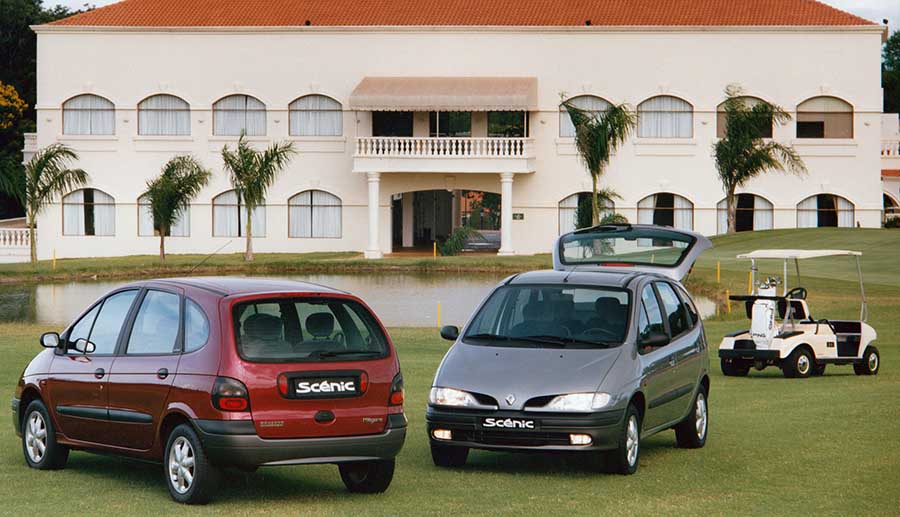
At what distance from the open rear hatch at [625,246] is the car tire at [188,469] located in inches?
311

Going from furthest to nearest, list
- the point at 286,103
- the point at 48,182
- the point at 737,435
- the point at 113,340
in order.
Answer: the point at 286,103 → the point at 48,182 → the point at 737,435 → the point at 113,340

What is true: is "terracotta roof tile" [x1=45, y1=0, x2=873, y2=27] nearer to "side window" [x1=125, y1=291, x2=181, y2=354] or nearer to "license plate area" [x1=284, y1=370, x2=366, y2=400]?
"side window" [x1=125, y1=291, x2=181, y2=354]

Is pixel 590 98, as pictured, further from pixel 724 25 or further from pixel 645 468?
pixel 645 468

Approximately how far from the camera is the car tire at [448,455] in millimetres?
11750

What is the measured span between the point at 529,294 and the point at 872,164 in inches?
1934

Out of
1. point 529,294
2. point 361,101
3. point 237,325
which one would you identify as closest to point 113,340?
point 237,325

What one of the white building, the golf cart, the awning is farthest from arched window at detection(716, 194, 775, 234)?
the golf cart

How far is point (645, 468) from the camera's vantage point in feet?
39.5

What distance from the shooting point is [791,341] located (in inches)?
793

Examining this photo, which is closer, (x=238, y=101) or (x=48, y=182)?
(x=48, y=182)

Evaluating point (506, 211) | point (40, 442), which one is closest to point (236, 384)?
point (40, 442)

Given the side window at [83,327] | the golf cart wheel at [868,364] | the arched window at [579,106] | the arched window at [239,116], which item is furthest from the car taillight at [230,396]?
the arched window at [239,116]

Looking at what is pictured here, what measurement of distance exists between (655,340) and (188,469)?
165 inches

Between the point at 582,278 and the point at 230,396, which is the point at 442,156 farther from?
the point at 230,396
